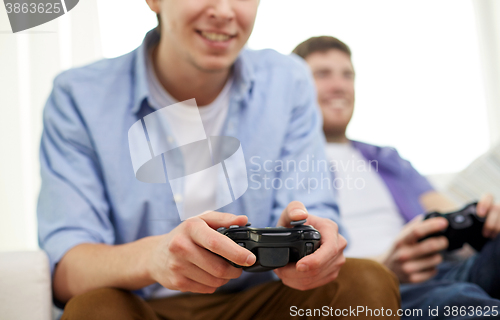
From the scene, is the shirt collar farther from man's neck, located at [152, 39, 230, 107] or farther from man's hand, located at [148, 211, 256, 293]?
man's hand, located at [148, 211, 256, 293]

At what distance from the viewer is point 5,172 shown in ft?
2.09

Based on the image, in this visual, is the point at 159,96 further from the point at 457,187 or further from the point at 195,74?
the point at 457,187

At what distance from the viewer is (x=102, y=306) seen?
0.48 meters

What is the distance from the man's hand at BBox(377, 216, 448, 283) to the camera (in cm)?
75

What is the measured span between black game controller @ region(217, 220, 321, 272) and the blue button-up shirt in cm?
17

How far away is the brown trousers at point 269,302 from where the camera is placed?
0.49 metres

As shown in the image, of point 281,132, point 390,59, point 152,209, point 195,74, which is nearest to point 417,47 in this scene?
point 390,59

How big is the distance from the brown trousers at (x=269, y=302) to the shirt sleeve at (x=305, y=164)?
0.12 m

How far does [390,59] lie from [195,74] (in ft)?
1.35

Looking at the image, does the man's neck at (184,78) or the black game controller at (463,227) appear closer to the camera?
the man's neck at (184,78)

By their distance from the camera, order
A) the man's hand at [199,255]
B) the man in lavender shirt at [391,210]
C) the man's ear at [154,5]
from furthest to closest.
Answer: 1. the man in lavender shirt at [391,210]
2. the man's ear at [154,5]
3. the man's hand at [199,255]

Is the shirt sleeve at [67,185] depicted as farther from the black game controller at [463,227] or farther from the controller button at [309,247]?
the black game controller at [463,227]

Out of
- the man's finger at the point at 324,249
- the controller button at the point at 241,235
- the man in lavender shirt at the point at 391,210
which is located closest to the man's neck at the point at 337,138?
the man in lavender shirt at the point at 391,210


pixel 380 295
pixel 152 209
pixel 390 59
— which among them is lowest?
pixel 380 295
